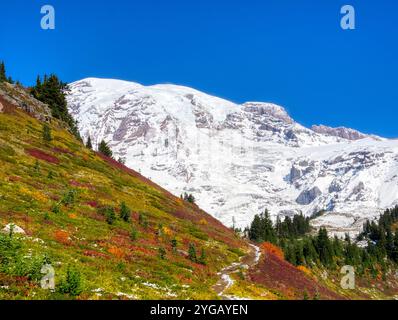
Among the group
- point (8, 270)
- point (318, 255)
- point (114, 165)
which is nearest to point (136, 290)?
point (8, 270)

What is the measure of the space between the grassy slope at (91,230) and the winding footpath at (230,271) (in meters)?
0.83

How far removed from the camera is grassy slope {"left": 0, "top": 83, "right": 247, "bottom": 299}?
25281mm

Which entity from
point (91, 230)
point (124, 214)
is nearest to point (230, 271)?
point (124, 214)

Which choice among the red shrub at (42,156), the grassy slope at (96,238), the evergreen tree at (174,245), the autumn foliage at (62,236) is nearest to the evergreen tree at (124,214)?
the grassy slope at (96,238)

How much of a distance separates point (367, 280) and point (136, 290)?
123 metres

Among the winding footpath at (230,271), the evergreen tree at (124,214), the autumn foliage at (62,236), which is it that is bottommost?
the winding footpath at (230,271)

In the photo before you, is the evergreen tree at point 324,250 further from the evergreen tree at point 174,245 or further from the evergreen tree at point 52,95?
the evergreen tree at point 174,245

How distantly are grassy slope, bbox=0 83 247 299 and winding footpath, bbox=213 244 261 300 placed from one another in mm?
831

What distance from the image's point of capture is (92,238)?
113 feet

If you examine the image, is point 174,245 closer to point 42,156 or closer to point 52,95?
point 42,156

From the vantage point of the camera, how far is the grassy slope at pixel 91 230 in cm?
2528
